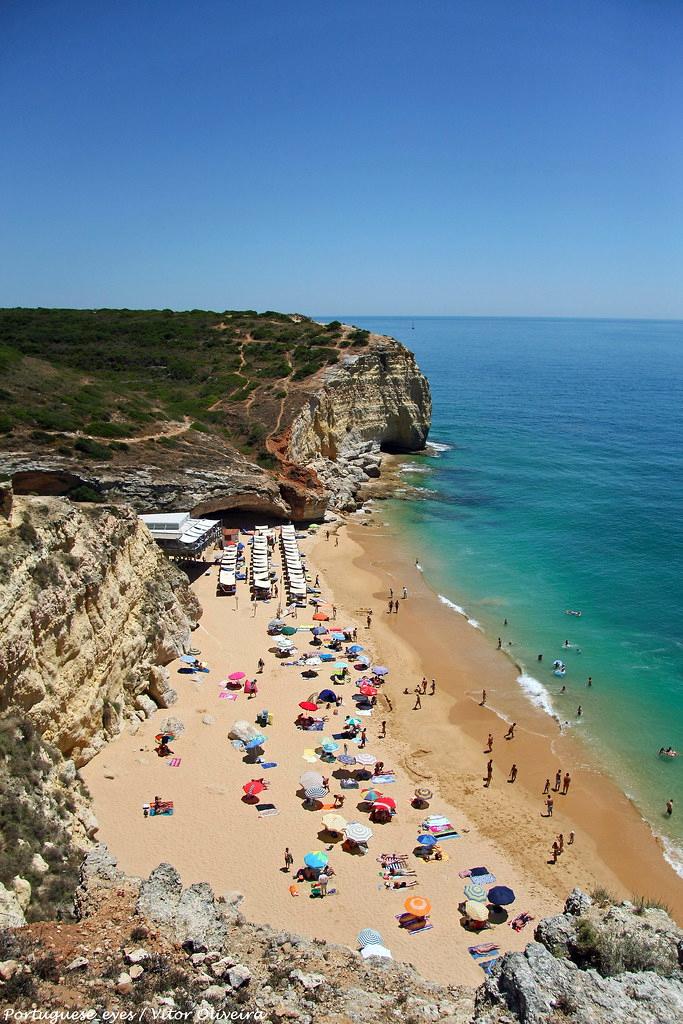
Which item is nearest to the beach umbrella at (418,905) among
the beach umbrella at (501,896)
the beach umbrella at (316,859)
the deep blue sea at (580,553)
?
the beach umbrella at (501,896)

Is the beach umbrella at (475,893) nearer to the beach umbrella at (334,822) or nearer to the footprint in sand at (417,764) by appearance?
the beach umbrella at (334,822)

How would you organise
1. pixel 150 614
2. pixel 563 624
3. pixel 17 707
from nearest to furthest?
pixel 17 707
pixel 150 614
pixel 563 624

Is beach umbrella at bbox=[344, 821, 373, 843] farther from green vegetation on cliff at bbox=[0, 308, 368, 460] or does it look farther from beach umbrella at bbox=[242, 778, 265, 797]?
green vegetation on cliff at bbox=[0, 308, 368, 460]

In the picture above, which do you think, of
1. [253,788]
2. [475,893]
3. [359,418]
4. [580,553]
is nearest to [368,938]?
[475,893]

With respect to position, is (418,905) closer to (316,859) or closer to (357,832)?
(357,832)

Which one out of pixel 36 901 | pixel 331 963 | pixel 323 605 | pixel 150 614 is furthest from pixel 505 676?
pixel 36 901

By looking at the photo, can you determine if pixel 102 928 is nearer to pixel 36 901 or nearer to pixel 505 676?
pixel 36 901
